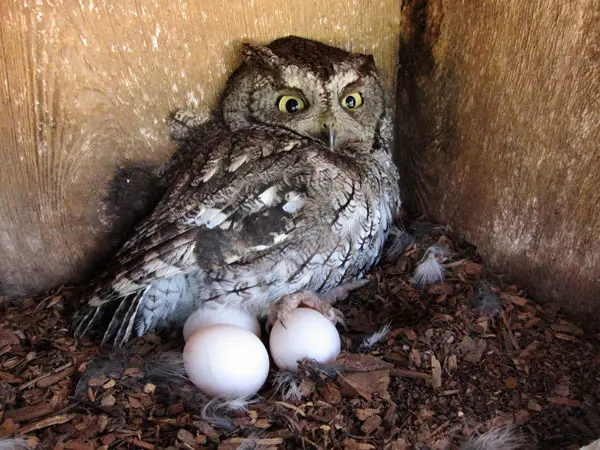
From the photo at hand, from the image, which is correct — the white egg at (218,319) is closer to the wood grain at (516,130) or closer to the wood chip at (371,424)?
the wood chip at (371,424)

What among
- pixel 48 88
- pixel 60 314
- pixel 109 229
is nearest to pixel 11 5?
pixel 48 88

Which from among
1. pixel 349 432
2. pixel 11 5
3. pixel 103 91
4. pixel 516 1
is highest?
pixel 11 5

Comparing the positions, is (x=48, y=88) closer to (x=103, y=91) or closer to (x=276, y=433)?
(x=103, y=91)

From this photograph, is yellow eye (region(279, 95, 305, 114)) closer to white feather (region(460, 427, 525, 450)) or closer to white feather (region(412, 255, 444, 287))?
white feather (region(412, 255, 444, 287))

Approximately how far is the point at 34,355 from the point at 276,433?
0.91 meters

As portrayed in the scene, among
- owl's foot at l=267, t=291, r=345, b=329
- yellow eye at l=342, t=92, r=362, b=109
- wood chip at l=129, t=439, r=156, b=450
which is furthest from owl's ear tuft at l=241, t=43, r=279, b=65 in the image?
wood chip at l=129, t=439, r=156, b=450

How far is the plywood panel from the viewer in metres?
1.81

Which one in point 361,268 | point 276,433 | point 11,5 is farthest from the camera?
point 361,268

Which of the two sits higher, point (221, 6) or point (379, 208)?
point (221, 6)

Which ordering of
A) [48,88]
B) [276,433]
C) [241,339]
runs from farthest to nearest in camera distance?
[48,88], [241,339], [276,433]

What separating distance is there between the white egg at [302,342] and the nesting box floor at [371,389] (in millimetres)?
51

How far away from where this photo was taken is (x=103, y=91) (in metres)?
1.93

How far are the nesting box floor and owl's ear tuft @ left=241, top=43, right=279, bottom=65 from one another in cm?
104

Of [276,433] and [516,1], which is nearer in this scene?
[276,433]
